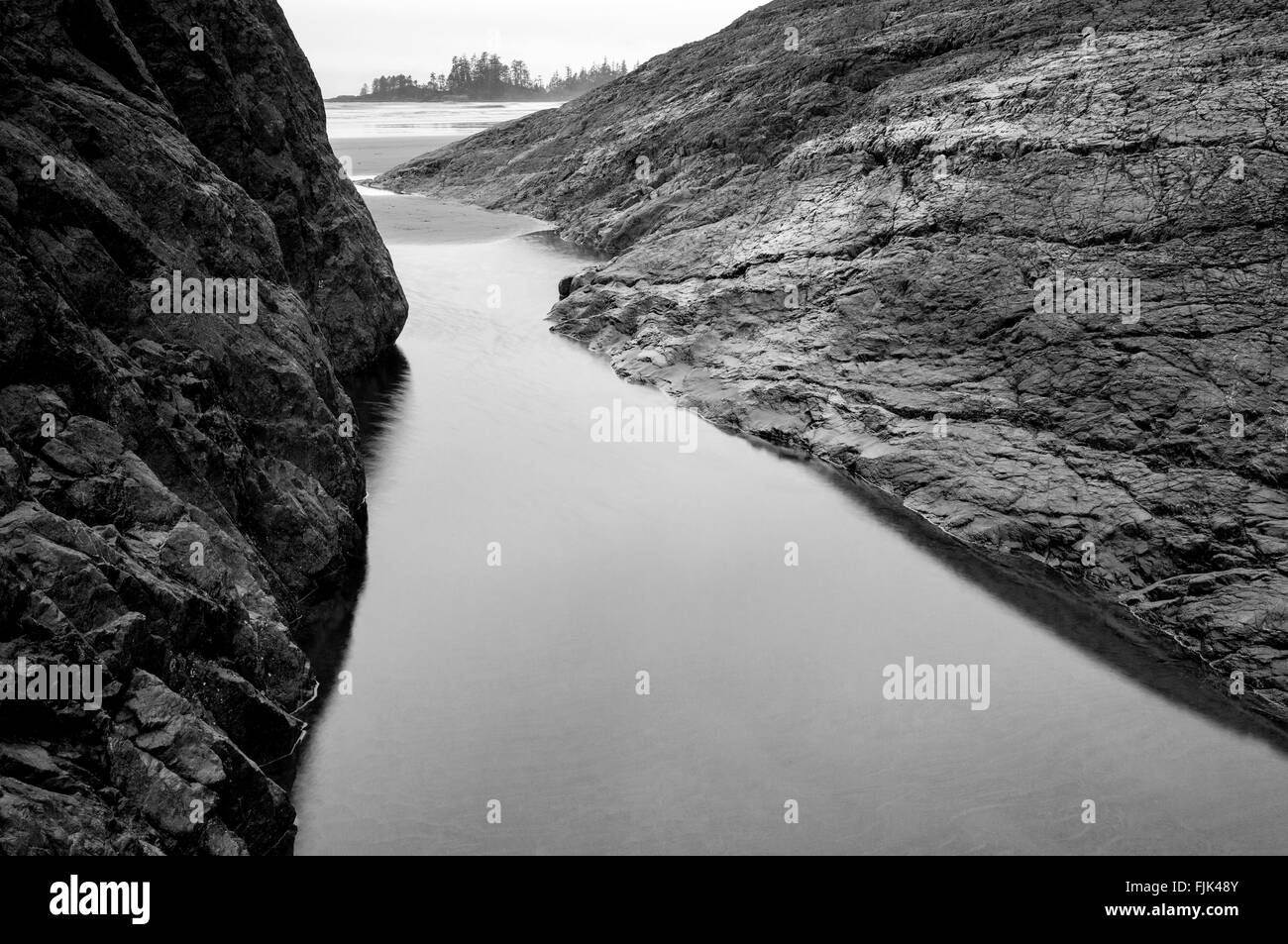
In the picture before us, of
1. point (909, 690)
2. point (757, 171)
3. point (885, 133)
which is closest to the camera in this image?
point (909, 690)

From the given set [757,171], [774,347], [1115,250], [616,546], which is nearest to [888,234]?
[774,347]

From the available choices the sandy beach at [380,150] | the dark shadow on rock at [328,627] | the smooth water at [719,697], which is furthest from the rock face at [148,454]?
the sandy beach at [380,150]

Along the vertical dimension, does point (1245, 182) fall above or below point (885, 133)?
below

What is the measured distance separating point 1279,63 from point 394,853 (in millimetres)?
26355

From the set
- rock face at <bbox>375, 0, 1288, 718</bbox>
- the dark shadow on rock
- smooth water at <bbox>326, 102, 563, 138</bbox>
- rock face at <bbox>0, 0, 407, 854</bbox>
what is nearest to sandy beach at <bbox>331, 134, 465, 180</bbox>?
smooth water at <bbox>326, 102, 563, 138</bbox>

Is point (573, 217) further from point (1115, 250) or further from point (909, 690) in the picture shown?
point (909, 690)

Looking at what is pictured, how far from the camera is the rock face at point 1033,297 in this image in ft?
57.1

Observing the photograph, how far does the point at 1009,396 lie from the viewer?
2164 cm

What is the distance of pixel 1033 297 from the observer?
23.5 metres

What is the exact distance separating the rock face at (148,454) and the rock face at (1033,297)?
38.2 feet

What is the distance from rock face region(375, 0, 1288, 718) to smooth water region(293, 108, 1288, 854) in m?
1.76

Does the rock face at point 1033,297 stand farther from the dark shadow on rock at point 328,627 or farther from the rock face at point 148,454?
the rock face at point 148,454

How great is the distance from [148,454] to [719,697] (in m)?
7.56

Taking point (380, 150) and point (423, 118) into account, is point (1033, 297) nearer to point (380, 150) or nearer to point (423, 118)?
point (380, 150)
